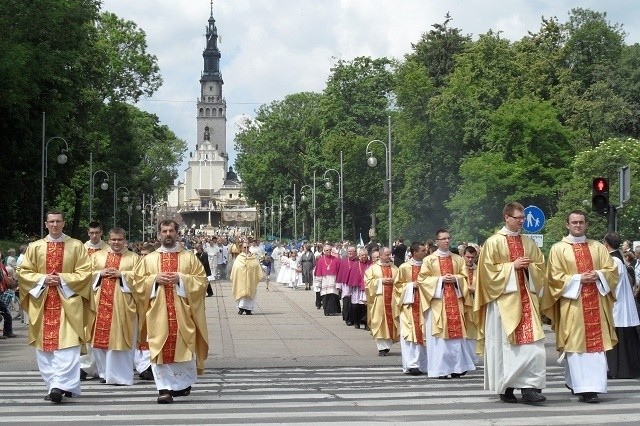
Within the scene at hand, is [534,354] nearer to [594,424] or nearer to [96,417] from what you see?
[594,424]

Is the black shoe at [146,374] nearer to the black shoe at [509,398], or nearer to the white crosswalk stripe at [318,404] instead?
the white crosswalk stripe at [318,404]

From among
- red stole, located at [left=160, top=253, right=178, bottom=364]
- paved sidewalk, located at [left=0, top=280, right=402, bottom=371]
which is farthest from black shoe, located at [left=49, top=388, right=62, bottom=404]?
paved sidewalk, located at [left=0, top=280, right=402, bottom=371]

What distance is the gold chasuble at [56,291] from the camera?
44.3 feet

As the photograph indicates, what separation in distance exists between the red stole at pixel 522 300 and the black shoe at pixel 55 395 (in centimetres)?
459

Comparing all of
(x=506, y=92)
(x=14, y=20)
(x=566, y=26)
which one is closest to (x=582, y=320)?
(x=14, y=20)

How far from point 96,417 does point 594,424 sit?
14.6ft

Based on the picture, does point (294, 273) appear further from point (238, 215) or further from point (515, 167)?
point (238, 215)

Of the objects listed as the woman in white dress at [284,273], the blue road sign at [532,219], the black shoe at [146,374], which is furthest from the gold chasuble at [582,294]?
the woman in white dress at [284,273]

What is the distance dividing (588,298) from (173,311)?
4189mm

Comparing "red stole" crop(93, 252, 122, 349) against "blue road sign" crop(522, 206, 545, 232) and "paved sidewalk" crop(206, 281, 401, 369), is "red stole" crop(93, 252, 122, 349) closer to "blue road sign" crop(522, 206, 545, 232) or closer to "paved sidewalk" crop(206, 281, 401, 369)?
"paved sidewalk" crop(206, 281, 401, 369)

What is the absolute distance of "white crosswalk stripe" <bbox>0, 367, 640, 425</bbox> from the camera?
11656 millimetres

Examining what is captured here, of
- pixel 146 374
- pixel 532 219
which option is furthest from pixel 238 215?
pixel 146 374

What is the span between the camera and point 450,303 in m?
16.5

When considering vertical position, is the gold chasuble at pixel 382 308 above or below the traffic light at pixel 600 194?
below
